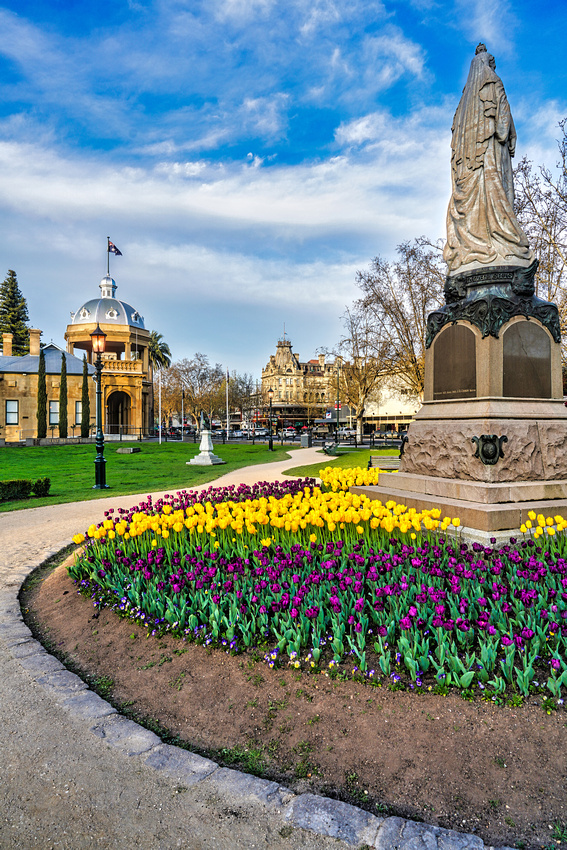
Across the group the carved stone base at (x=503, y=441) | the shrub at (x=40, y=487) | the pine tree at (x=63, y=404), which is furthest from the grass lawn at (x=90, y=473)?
the pine tree at (x=63, y=404)

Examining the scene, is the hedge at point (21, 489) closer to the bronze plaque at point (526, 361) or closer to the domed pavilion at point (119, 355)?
the bronze plaque at point (526, 361)

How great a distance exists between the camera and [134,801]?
2420 millimetres

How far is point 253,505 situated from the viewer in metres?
6.42

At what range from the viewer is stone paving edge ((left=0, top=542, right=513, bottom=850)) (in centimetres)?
212

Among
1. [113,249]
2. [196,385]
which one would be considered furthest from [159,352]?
[113,249]

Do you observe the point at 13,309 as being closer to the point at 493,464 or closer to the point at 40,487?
the point at 40,487

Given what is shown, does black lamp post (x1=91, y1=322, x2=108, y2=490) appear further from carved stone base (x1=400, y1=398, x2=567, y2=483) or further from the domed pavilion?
the domed pavilion

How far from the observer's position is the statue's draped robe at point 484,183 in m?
7.19

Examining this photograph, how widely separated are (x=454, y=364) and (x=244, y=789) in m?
6.37

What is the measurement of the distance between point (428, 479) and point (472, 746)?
4.70 meters

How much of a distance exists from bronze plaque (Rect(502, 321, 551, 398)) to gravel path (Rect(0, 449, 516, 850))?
5854 millimetres

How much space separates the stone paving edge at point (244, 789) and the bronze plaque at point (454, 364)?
18.9 feet

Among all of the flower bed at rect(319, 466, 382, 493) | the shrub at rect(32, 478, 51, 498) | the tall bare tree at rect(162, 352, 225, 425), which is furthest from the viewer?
the tall bare tree at rect(162, 352, 225, 425)

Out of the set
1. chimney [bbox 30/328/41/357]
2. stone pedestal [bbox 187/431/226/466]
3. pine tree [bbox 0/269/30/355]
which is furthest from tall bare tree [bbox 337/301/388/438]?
pine tree [bbox 0/269/30/355]
